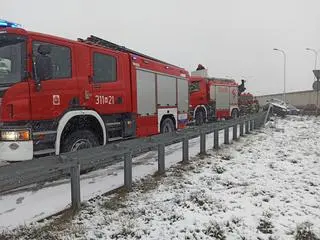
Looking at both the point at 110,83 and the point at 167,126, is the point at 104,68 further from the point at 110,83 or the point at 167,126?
the point at 167,126

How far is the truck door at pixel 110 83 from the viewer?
368 inches

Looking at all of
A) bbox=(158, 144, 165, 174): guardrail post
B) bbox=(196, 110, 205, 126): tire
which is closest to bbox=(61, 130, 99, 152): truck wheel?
bbox=(158, 144, 165, 174): guardrail post

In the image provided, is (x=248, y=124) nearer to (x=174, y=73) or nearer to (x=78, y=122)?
(x=174, y=73)

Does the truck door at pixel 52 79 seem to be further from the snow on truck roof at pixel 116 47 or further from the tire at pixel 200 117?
the tire at pixel 200 117

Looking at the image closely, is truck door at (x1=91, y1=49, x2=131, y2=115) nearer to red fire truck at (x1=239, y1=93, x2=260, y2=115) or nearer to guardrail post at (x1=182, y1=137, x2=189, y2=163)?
guardrail post at (x1=182, y1=137, x2=189, y2=163)

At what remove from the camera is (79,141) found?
8750mm

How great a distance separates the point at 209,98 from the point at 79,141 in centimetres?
1680

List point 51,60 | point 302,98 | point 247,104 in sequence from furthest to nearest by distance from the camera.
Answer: point 302,98, point 247,104, point 51,60

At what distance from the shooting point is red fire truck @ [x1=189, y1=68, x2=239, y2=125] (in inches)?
936

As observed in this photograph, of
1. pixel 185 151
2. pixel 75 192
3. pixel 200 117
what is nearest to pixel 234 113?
pixel 200 117

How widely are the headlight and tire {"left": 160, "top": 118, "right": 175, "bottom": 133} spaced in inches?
236

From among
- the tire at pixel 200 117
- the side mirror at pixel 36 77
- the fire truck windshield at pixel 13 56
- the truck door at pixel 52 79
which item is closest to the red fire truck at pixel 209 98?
the tire at pixel 200 117

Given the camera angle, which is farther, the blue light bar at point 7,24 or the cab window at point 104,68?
the cab window at point 104,68

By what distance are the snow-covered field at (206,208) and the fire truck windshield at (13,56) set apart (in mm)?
2709
